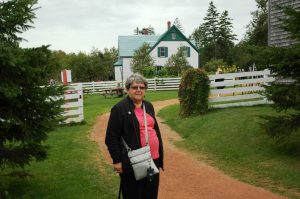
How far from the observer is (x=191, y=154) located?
9.59 meters

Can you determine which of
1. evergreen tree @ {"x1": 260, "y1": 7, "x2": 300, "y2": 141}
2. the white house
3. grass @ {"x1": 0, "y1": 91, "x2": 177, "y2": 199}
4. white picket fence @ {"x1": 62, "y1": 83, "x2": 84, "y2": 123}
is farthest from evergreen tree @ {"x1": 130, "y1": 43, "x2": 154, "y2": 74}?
evergreen tree @ {"x1": 260, "y1": 7, "x2": 300, "y2": 141}

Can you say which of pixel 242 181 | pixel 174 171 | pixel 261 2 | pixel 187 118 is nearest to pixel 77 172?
pixel 174 171

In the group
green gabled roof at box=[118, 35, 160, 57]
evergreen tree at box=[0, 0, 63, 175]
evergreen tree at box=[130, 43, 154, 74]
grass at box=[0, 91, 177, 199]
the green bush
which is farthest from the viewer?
green gabled roof at box=[118, 35, 160, 57]

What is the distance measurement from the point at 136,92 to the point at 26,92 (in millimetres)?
1652

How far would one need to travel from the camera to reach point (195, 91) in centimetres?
1375

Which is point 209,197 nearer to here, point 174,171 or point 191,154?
point 174,171

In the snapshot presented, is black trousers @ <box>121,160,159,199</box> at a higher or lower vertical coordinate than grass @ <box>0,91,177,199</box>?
higher

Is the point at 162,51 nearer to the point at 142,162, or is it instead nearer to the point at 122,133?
the point at 122,133

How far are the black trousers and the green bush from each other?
938 centimetres

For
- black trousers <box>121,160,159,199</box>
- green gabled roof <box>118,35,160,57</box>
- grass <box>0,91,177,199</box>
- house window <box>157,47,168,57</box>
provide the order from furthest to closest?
green gabled roof <box>118,35,160,57</box>
house window <box>157,47,168,57</box>
grass <box>0,91,177,199</box>
black trousers <box>121,160,159,199</box>

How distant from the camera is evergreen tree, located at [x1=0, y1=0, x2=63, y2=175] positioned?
504 cm

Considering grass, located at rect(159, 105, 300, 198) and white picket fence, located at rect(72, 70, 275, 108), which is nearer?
grass, located at rect(159, 105, 300, 198)

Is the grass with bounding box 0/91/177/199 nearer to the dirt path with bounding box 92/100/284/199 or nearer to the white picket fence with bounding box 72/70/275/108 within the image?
the dirt path with bounding box 92/100/284/199

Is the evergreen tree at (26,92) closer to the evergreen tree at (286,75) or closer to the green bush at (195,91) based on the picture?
the evergreen tree at (286,75)
